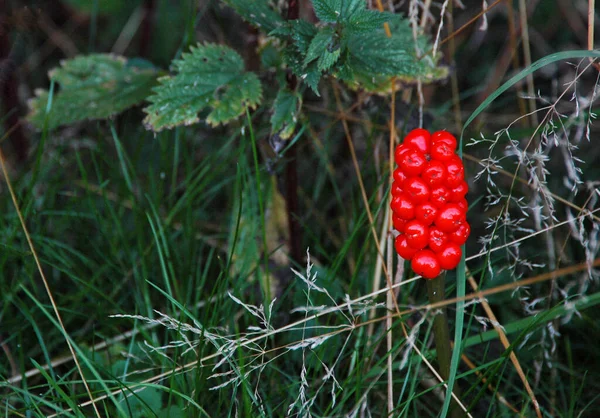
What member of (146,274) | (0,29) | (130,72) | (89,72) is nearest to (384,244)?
(146,274)


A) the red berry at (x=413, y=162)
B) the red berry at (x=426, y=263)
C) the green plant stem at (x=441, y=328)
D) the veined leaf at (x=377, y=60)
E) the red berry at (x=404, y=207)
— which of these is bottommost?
the green plant stem at (x=441, y=328)

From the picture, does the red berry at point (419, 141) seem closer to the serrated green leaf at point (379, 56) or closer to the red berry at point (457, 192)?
the red berry at point (457, 192)

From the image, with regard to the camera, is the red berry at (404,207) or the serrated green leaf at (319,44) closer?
the red berry at (404,207)

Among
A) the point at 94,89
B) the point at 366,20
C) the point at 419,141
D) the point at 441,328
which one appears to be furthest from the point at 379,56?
the point at 94,89

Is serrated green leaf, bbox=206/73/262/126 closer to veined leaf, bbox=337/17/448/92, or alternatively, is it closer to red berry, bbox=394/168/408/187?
veined leaf, bbox=337/17/448/92

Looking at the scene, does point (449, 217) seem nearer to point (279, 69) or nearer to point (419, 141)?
point (419, 141)

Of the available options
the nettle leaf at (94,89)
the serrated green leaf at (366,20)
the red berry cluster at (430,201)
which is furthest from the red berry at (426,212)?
the nettle leaf at (94,89)
